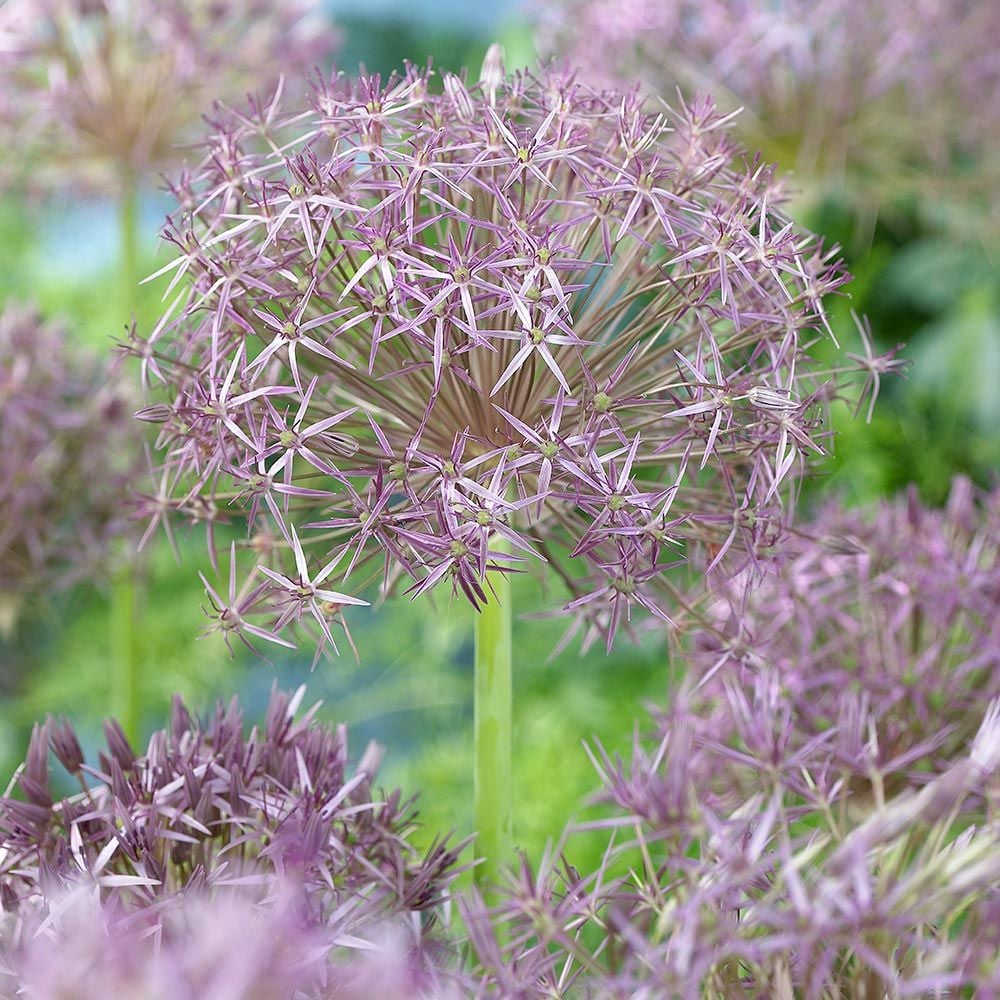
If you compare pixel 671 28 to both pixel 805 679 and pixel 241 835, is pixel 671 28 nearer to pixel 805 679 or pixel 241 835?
pixel 805 679

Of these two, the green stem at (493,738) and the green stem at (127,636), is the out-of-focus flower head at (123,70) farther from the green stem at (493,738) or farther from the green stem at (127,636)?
the green stem at (493,738)

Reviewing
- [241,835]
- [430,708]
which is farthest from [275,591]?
[430,708]

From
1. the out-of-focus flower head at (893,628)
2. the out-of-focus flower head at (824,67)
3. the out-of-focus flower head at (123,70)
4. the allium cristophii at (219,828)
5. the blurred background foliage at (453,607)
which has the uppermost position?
the out-of-focus flower head at (824,67)

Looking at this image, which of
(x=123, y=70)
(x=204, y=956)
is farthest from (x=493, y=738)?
(x=123, y=70)

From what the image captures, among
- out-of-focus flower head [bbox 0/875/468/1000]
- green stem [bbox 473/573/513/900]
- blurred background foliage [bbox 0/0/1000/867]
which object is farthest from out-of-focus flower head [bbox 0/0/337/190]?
out-of-focus flower head [bbox 0/875/468/1000]

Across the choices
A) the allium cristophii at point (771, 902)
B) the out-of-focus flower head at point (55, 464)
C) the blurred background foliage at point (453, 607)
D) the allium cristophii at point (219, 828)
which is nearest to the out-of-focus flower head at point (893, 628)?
the allium cristophii at point (771, 902)
